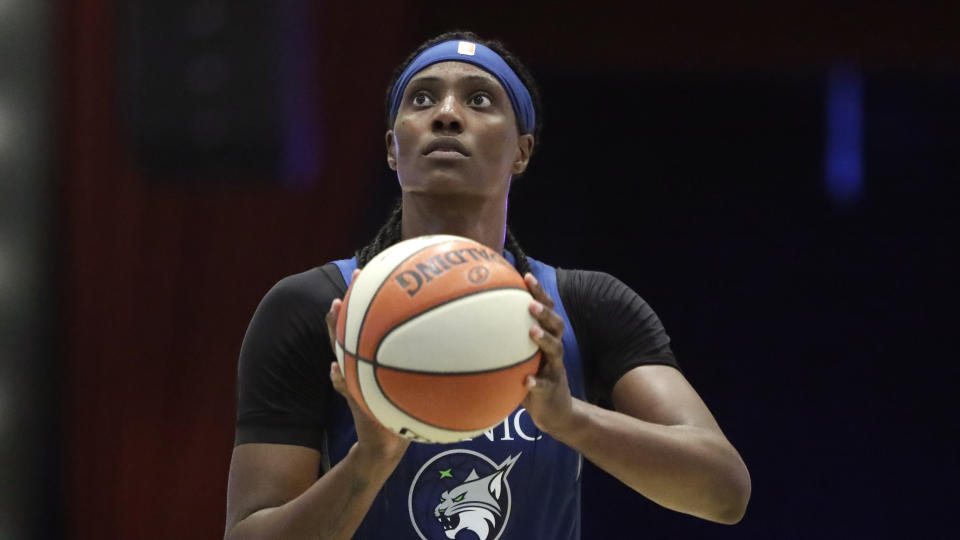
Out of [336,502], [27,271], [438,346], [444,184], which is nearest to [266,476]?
[336,502]

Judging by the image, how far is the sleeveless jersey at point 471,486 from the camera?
2.23 m

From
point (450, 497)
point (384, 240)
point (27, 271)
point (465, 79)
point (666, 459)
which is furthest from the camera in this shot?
point (27, 271)

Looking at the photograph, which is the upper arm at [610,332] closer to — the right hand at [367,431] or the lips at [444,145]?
the lips at [444,145]

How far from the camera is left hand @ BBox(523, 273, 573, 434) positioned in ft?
5.79

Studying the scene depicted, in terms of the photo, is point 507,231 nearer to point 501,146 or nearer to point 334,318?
point 501,146

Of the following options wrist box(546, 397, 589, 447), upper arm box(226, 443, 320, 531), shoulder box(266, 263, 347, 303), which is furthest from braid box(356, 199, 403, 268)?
wrist box(546, 397, 589, 447)

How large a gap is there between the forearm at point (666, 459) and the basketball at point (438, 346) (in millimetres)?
209

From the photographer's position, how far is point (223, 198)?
4.71 meters

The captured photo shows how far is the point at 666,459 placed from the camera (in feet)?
6.84

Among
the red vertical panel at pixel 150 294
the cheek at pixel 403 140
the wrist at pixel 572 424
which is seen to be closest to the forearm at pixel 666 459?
the wrist at pixel 572 424

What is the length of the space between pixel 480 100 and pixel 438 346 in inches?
35.4

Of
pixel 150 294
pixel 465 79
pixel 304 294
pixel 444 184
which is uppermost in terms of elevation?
pixel 465 79

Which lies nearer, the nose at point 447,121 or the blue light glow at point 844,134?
the nose at point 447,121

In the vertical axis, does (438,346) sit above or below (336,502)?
above
